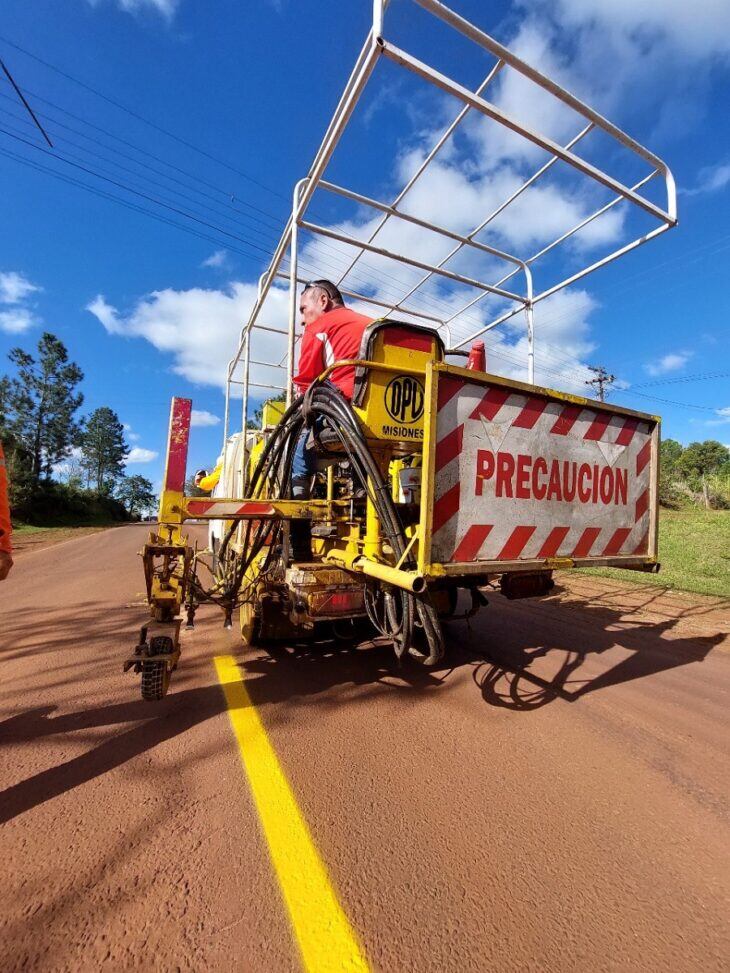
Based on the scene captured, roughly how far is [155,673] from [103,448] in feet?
250

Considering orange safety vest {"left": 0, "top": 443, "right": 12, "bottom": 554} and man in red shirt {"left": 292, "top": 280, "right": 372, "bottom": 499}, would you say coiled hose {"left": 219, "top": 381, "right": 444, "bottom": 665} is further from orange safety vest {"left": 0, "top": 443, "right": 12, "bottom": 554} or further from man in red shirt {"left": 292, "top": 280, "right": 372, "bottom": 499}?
orange safety vest {"left": 0, "top": 443, "right": 12, "bottom": 554}

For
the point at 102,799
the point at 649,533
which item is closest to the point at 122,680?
the point at 102,799

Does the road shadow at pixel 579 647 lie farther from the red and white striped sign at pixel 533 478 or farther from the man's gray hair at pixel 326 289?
the man's gray hair at pixel 326 289

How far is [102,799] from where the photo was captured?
84.0 inches

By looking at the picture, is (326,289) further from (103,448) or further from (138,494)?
(138,494)

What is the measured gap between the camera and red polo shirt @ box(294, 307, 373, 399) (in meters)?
3.34

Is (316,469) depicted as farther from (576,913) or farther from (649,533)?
(576,913)

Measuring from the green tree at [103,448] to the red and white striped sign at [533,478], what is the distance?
7504cm

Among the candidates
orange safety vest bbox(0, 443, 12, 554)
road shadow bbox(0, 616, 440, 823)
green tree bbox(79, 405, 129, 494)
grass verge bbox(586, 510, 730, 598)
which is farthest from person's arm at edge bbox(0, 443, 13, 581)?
green tree bbox(79, 405, 129, 494)

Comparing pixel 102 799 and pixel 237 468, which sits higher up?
pixel 237 468

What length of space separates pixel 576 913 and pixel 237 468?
210 inches

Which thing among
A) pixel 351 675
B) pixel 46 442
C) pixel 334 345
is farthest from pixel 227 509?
pixel 46 442

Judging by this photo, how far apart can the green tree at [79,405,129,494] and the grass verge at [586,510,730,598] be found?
7162 centimetres

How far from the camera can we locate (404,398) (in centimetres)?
310
